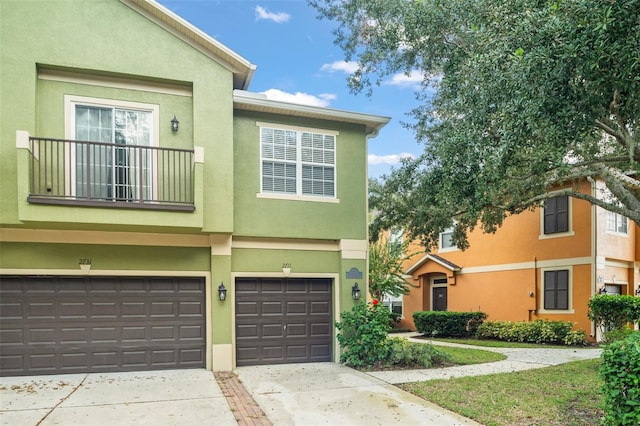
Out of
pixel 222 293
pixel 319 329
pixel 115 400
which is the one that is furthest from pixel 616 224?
pixel 115 400

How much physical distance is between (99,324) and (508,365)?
934 cm

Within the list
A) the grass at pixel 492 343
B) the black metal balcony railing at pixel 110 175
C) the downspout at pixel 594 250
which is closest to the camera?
the black metal balcony railing at pixel 110 175

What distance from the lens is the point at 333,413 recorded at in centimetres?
695

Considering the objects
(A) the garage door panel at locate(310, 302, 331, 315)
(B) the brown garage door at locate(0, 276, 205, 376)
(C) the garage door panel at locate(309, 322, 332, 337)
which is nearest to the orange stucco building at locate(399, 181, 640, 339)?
(A) the garage door panel at locate(310, 302, 331, 315)

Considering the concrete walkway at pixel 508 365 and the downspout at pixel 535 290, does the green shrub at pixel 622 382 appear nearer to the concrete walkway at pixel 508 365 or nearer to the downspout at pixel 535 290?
→ the concrete walkway at pixel 508 365

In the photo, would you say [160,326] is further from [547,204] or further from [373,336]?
[547,204]

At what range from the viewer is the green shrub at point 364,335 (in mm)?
10352

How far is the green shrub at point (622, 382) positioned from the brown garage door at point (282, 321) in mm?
6688

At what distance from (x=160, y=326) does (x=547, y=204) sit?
1396cm

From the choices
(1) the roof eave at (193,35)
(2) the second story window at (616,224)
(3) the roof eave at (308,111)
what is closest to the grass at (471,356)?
(3) the roof eave at (308,111)

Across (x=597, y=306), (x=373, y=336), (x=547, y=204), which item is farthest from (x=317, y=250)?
(x=547, y=204)

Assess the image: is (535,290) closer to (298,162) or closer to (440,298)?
(440,298)

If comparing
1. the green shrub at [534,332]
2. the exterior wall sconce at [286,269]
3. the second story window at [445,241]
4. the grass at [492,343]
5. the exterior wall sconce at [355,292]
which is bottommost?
the grass at [492,343]

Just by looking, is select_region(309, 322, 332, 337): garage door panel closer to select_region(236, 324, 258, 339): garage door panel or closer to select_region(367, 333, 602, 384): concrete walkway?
select_region(236, 324, 258, 339): garage door panel
